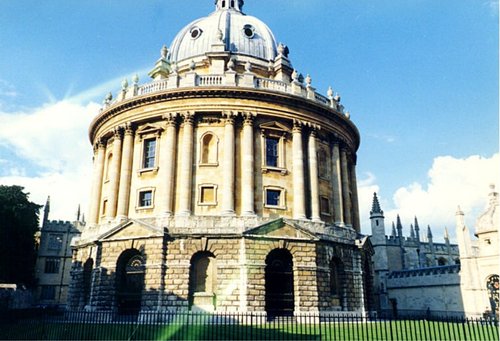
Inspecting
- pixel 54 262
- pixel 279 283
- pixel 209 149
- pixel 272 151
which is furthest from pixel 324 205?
pixel 54 262

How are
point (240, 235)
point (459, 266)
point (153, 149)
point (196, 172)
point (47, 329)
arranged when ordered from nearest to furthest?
point (47, 329)
point (240, 235)
point (196, 172)
point (153, 149)
point (459, 266)

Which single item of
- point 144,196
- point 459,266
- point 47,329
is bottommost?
point 47,329

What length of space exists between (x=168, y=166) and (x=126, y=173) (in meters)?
3.84

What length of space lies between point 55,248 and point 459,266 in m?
51.6

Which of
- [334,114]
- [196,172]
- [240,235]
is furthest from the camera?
[334,114]

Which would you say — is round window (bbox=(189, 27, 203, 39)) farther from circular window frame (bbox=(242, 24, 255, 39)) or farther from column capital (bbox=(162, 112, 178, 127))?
column capital (bbox=(162, 112, 178, 127))

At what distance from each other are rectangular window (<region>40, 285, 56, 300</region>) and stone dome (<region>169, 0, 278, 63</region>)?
124 feet

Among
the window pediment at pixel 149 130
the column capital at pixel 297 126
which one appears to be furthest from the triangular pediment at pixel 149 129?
the column capital at pixel 297 126

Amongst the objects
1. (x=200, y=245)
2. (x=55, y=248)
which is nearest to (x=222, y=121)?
(x=200, y=245)

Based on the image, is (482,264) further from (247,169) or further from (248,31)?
(248,31)

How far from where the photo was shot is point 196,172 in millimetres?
27875

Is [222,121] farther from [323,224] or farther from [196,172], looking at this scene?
[323,224]

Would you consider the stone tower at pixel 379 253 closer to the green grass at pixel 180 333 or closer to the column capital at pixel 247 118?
the column capital at pixel 247 118

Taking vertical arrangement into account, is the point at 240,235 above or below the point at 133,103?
below
